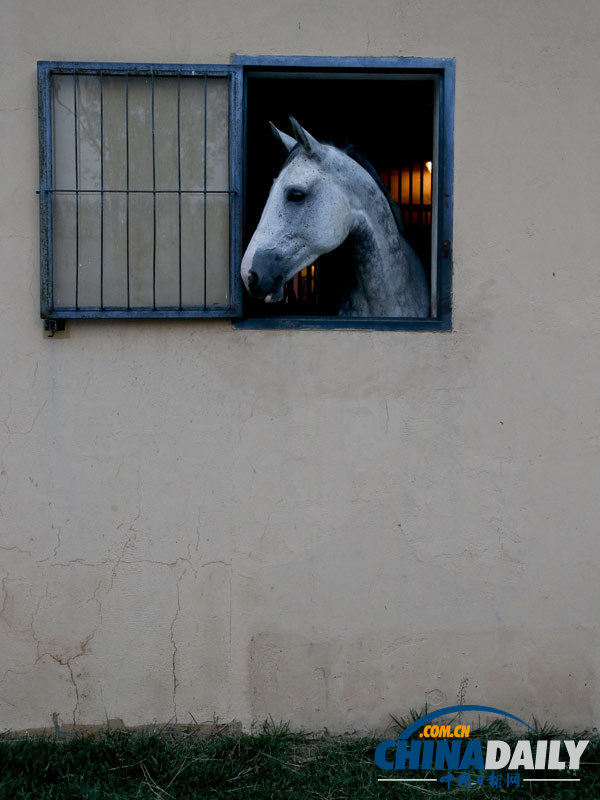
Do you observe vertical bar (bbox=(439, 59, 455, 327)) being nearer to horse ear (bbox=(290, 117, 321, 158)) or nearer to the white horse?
the white horse

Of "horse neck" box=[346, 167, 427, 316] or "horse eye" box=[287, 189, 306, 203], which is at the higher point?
"horse eye" box=[287, 189, 306, 203]

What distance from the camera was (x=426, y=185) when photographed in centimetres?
465

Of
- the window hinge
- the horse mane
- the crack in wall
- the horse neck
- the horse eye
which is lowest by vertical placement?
the crack in wall

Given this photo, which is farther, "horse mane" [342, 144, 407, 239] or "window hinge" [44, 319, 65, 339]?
"horse mane" [342, 144, 407, 239]

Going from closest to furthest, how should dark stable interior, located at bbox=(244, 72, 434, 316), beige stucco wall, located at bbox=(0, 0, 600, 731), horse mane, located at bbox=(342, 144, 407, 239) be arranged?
beige stucco wall, located at bbox=(0, 0, 600, 731)
horse mane, located at bbox=(342, 144, 407, 239)
dark stable interior, located at bbox=(244, 72, 434, 316)

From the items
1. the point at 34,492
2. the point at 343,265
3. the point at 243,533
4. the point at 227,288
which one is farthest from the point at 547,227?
the point at 34,492

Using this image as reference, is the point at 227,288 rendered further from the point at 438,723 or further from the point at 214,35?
the point at 438,723

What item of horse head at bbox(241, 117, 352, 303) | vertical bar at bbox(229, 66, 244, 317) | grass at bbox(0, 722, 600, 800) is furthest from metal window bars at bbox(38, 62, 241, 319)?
grass at bbox(0, 722, 600, 800)

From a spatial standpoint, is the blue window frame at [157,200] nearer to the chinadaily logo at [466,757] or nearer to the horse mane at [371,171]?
the horse mane at [371,171]

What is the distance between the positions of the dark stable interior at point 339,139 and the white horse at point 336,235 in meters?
0.21

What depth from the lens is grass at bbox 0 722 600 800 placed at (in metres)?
2.82

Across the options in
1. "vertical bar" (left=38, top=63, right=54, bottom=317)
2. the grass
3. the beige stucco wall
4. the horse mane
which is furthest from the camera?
the horse mane

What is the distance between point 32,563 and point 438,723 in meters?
1.82

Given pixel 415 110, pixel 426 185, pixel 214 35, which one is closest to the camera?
pixel 214 35
